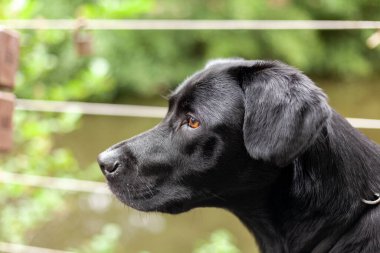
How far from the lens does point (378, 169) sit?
163 centimetres

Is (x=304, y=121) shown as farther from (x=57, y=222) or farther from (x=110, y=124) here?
(x=110, y=124)

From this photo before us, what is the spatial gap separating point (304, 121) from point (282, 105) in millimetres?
82

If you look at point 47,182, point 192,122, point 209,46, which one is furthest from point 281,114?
point 209,46

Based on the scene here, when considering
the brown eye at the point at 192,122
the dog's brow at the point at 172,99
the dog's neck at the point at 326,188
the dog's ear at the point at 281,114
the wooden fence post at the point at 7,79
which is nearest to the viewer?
the dog's ear at the point at 281,114

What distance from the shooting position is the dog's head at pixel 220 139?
1.48m

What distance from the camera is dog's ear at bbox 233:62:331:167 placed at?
1.45 m

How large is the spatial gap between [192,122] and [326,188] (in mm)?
451

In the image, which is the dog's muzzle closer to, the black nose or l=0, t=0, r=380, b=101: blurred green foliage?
the black nose

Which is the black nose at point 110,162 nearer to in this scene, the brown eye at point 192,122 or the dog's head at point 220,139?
the dog's head at point 220,139

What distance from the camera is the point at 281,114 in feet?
4.89

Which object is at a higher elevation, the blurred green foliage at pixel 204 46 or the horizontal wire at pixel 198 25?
the horizontal wire at pixel 198 25

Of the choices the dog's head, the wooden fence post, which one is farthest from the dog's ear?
the wooden fence post

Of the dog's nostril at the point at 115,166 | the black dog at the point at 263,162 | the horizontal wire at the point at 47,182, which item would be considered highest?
the black dog at the point at 263,162

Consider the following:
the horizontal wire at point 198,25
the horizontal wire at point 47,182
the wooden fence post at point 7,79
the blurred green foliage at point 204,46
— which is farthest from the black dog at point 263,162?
the blurred green foliage at point 204,46
